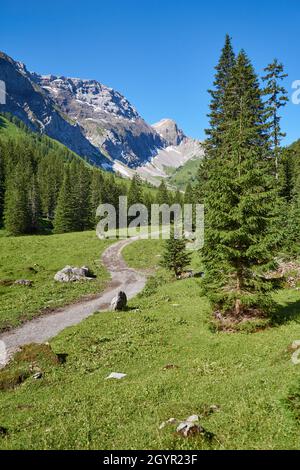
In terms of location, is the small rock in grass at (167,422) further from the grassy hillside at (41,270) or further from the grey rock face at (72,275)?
the grey rock face at (72,275)

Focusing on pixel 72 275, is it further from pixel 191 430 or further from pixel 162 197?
pixel 162 197

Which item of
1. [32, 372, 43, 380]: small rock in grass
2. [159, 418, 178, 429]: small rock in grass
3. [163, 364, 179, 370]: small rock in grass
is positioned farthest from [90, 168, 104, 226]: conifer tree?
[159, 418, 178, 429]: small rock in grass

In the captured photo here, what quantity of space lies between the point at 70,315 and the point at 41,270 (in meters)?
20.5

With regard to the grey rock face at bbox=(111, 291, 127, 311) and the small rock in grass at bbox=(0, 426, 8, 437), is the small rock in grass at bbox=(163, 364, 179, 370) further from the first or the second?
the grey rock face at bbox=(111, 291, 127, 311)

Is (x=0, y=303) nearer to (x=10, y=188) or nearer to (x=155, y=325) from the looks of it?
(x=155, y=325)

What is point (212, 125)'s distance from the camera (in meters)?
42.7

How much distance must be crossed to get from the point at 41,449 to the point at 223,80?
44188 millimetres

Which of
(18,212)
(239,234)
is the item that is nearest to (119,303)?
(239,234)

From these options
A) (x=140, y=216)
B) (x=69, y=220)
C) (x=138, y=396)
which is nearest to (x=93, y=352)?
(x=138, y=396)

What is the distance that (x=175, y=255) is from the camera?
4278cm

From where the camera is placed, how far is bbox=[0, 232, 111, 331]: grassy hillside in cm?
3328

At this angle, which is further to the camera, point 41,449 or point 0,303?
point 0,303

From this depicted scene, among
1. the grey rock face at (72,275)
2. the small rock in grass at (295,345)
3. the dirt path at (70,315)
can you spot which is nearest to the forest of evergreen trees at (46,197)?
the dirt path at (70,315)

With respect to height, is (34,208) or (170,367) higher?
(34,208)
